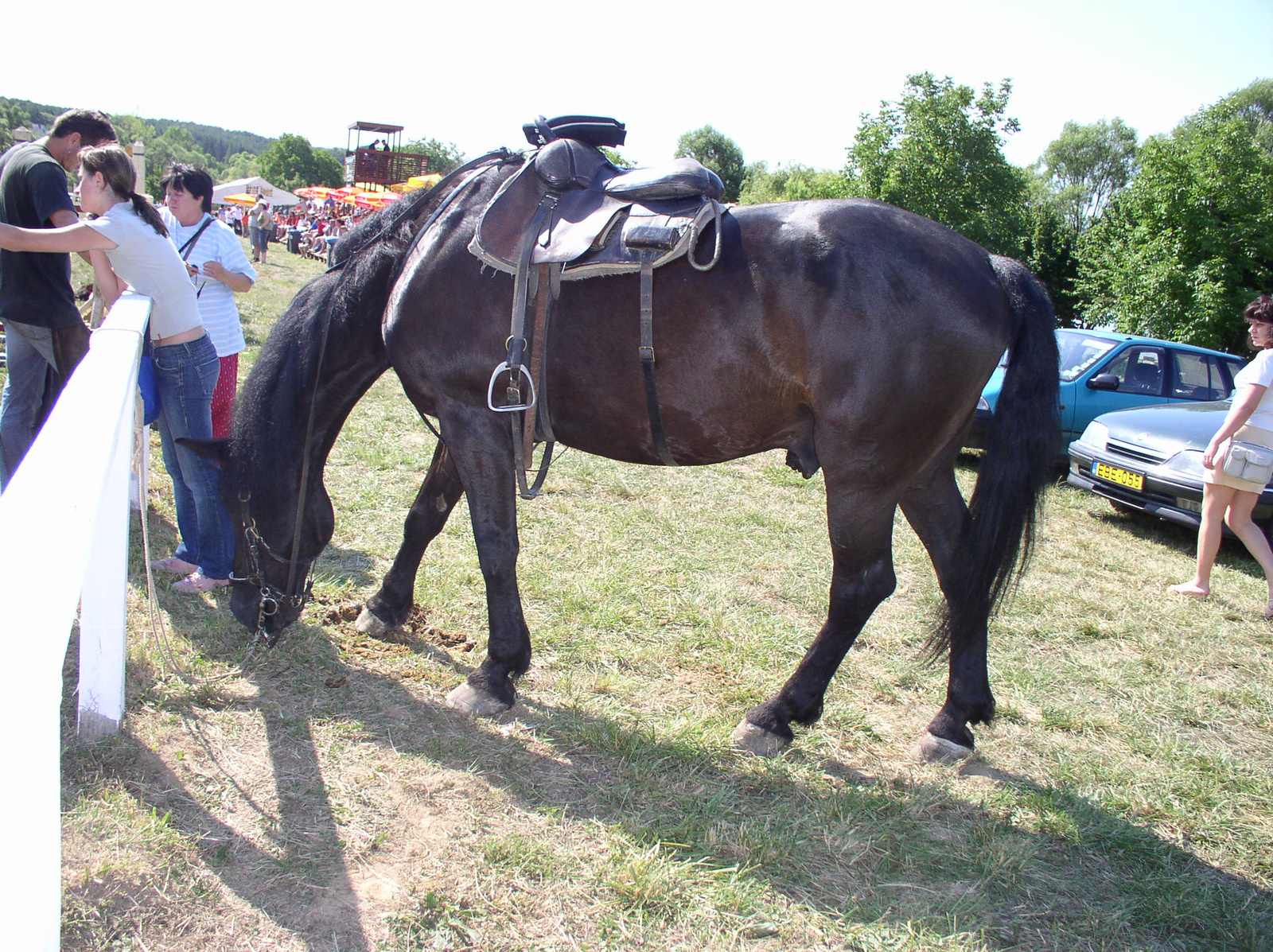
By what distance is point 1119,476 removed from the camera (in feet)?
21.1

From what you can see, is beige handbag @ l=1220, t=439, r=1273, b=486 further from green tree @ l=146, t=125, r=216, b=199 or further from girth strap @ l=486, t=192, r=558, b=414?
green tree @ l=146, t=125, r=216, b=199

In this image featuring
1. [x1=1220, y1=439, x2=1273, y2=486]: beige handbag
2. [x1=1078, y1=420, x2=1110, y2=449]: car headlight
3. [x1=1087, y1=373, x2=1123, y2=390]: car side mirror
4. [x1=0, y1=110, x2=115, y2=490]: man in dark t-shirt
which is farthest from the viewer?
[x1=1087, y1=373, x2=1123, y2=390]: car side mirror

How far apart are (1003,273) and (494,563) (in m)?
2.10

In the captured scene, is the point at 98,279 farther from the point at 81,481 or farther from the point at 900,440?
the point at 900,440

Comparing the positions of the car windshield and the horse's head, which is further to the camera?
the car windshield

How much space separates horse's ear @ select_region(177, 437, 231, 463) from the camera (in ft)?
10.1

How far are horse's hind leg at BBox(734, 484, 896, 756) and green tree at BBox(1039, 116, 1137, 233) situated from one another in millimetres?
62023

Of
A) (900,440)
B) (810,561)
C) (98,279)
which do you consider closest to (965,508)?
(900,440)

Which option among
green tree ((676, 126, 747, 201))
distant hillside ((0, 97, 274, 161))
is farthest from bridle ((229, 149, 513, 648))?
distant hillside ((0, 97, 274, 161))

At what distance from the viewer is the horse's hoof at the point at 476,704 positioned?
10.1 feet

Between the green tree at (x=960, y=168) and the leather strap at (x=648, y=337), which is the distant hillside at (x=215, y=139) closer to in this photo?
the green tree at (x=960, y=168)

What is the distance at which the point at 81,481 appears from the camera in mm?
1397

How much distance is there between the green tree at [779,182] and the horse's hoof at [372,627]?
33.6 metres

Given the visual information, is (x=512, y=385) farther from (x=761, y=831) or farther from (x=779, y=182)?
(x=779, y=182)
